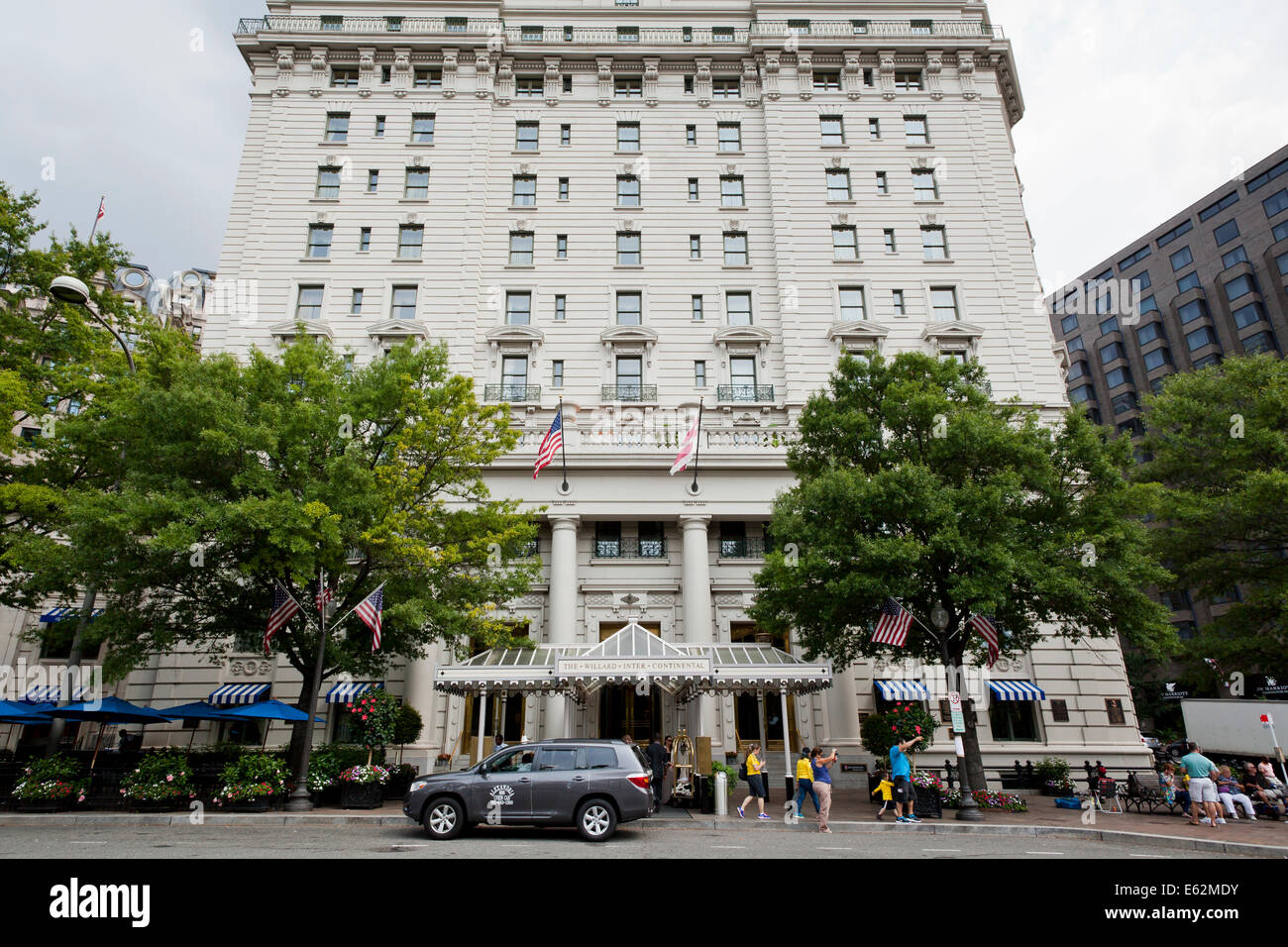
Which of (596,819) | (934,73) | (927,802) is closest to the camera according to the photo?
(596,819)

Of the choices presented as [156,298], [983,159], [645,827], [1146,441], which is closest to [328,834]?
[645,827]

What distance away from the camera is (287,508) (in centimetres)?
1859

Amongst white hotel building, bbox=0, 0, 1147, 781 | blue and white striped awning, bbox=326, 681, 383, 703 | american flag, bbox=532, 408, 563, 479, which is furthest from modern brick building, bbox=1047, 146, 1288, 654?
blue and white striped awning, bbox=326, 681, 383, 703

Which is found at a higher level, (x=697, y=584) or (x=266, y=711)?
(x=697, y=584)

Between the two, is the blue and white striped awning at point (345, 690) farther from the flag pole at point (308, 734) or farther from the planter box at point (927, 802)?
the planter box at point (927, 802)

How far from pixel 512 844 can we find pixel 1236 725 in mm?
27079

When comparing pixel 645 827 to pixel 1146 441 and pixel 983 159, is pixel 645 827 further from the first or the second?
pixel 983 159

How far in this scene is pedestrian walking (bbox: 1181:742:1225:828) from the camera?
1755 cm

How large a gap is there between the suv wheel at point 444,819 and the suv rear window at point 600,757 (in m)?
2.66

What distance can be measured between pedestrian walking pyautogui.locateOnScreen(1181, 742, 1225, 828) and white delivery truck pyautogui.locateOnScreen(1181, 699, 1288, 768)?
6.92 m

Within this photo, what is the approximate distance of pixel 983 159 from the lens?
3609 cm

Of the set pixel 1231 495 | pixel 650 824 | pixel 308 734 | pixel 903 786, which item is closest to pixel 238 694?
pixel 308 734

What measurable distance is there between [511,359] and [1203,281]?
7787 centimetres

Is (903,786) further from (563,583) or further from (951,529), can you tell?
(563,583)
